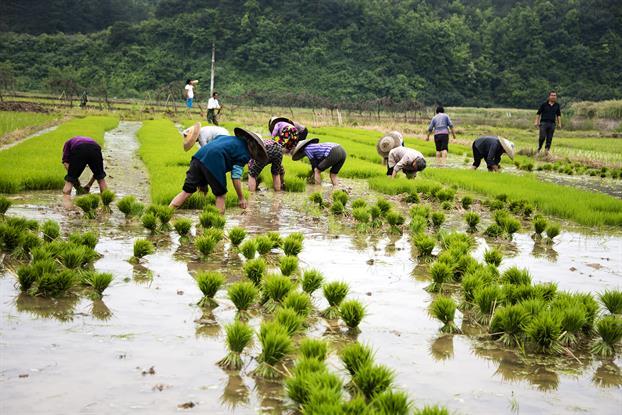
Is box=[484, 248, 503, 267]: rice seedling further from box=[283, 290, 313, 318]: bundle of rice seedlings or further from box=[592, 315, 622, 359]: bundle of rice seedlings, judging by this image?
box=[283, 290, 313, 318]: bundle of rice seedlings

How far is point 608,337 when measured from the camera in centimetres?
355

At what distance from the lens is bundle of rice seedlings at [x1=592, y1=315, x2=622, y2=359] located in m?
3.53

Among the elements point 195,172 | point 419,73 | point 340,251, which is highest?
point 419,73

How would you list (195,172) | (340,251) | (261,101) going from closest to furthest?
1. (340,251)
2. (195,172)
3. (261,101)

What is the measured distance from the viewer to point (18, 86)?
51.0 meters

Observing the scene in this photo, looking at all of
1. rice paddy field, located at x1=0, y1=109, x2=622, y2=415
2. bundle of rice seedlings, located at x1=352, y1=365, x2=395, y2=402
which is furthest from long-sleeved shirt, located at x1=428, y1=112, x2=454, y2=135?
bundle of rice seedlings, located at x1=352, y1=365, x2=395, y2=402

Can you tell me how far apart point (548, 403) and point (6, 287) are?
11.4 ft

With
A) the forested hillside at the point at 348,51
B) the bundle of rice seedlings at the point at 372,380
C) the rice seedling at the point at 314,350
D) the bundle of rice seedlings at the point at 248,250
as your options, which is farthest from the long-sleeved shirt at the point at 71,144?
the forested hillside at the point at 348,51

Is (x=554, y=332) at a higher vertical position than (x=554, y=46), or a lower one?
lower

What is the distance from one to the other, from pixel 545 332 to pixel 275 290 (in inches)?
66.8

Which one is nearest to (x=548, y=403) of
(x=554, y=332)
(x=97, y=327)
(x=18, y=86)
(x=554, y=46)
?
(x=554, y=332)

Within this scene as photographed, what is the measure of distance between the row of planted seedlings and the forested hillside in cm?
5165

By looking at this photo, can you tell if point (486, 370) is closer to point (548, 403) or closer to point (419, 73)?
point (548, 403)

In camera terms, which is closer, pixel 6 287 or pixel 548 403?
pixel 548 403
